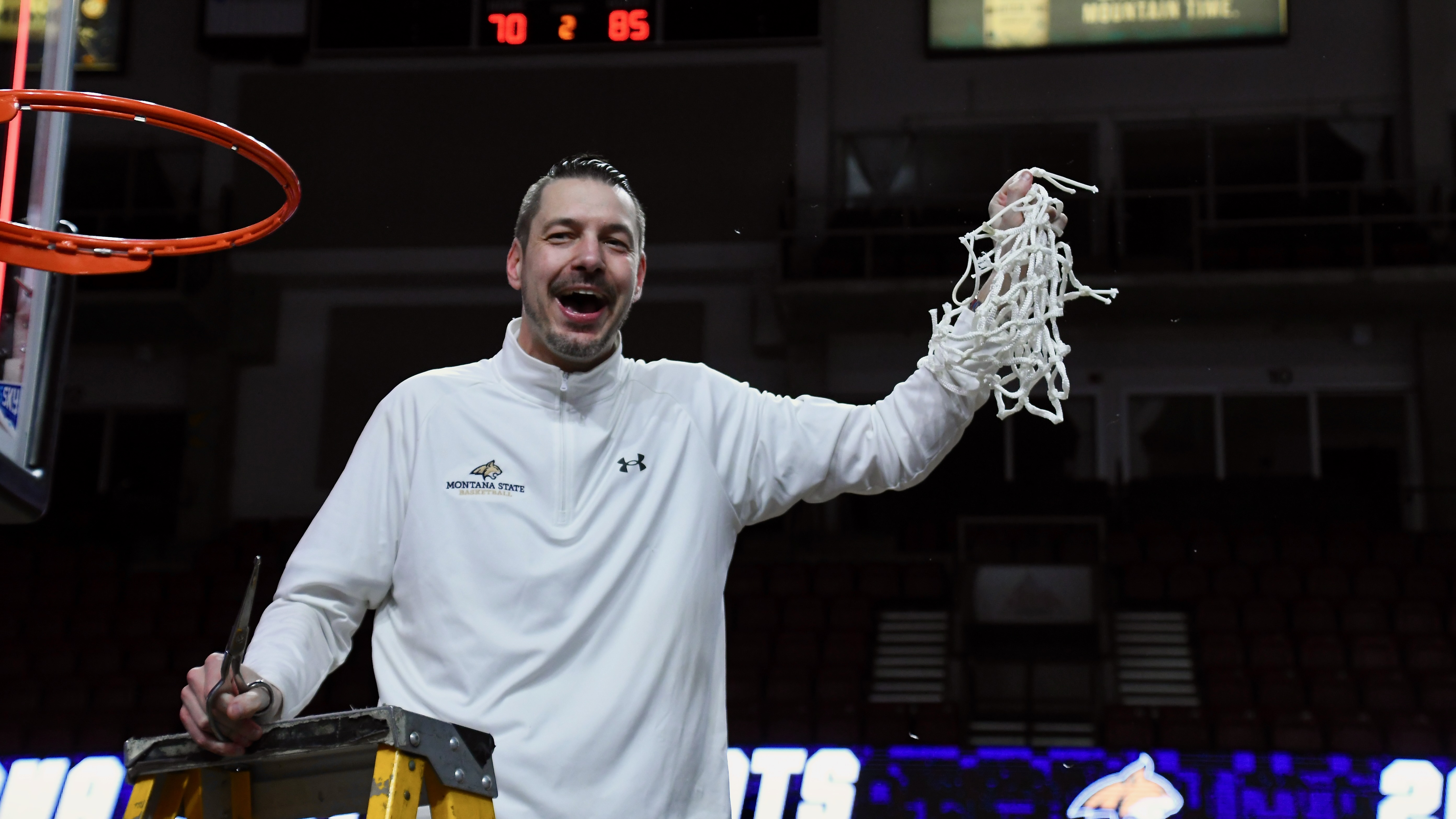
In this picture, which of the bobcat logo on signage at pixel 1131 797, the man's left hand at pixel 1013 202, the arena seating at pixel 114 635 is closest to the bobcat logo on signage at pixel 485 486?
the man's left hand at pixel 1013 202

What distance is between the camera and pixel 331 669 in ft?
5.41

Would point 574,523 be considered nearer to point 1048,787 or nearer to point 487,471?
point 487,471

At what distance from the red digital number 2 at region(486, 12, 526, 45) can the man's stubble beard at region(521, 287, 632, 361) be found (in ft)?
16.1

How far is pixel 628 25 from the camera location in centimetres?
696

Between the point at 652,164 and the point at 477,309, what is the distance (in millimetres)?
1762

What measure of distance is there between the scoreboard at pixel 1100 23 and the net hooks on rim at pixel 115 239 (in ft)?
26.8

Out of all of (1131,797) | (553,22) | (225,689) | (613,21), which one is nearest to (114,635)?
(553,22)

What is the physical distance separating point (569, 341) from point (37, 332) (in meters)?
2.83

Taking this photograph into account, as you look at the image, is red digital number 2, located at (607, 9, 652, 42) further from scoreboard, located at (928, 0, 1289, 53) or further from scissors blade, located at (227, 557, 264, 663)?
scissors blade, located at (227, 557, 264, 663)

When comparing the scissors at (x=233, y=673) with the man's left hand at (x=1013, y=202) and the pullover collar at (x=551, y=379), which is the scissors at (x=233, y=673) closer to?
the pullover collar at (x=551, y=379)

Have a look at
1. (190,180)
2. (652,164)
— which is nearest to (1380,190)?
(652,164)

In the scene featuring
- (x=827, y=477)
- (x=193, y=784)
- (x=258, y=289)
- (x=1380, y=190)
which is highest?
(x=1380, y=190)

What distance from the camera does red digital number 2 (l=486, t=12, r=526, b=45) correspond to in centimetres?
650

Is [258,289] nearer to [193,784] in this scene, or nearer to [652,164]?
[652,164]
